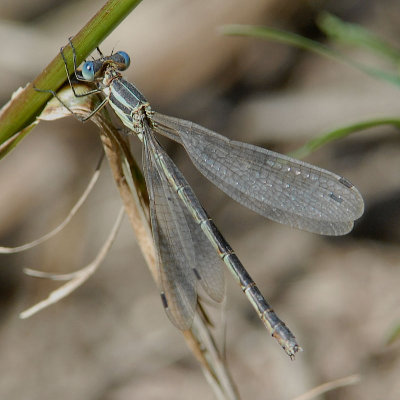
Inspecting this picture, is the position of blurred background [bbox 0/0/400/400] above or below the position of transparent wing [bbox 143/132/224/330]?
above

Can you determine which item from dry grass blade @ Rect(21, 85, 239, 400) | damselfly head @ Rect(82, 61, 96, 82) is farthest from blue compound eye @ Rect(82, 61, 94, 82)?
dry grass blade @ Rect(21, 85, 239, 400)

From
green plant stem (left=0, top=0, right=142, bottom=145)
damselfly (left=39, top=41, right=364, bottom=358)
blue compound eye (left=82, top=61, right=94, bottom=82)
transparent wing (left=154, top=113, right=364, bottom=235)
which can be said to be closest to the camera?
green plant stem (left=0, top=0, right=142, bottom=145)

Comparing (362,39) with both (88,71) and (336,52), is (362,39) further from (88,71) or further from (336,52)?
(88,71)

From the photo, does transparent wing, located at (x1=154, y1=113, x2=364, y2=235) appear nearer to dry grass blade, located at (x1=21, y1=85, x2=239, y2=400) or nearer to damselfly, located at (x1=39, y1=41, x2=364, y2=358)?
damselfly, located at (x1=39, y1=41, x2=364, y2=358)

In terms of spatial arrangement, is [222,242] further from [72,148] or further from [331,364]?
[72,148]

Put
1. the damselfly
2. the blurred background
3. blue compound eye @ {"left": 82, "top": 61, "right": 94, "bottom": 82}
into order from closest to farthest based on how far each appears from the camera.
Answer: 1. blue compound eye @ {"left": 82, "top": 61, "right": 94, "bottom": 82}
2. the damselfly
3. the blurred background

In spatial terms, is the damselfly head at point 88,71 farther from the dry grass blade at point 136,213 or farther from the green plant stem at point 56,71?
the green plant stem at point 56,71

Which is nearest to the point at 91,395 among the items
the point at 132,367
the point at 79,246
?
the point at 132,367
